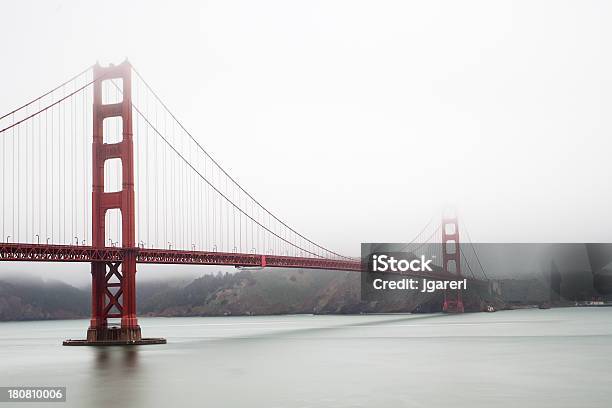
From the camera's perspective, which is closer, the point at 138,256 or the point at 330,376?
the point at 330,376

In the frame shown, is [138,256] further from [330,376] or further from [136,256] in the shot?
[330,376]

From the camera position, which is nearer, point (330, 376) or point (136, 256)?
point (330, 376)

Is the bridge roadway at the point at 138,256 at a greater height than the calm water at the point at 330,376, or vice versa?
the bridge roadway at the point at 138,256

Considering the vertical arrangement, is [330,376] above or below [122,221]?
below

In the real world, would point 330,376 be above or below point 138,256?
below

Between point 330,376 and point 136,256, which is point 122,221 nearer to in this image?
point 136,256

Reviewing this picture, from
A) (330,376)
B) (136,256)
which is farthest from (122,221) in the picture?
(330,376)

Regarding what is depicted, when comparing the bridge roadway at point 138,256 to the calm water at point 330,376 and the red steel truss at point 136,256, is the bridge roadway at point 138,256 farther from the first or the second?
the calm water at point 330,376

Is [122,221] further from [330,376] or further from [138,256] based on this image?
[330,376]

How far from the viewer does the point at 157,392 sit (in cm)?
2731

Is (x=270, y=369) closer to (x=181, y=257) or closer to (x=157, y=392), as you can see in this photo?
(x=157, y=392)

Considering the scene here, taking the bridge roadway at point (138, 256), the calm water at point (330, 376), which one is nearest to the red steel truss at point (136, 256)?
the bridge roadway at point (138, 256)

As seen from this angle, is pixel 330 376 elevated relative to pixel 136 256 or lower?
lower

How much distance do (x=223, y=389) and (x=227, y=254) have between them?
1289 inches
